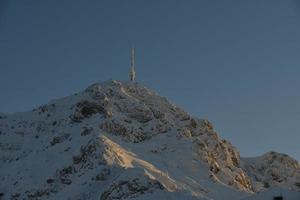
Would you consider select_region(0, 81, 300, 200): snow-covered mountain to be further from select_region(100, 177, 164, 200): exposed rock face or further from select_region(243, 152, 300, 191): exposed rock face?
select_region(243, 152, 300, 191): exposed rock face

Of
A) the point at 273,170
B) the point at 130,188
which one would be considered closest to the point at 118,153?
the point at 130,188

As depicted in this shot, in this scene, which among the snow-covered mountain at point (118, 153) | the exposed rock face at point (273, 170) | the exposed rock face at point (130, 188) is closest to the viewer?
the exposed rock face at point (130, 188)

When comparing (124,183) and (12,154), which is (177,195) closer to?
(124,183)

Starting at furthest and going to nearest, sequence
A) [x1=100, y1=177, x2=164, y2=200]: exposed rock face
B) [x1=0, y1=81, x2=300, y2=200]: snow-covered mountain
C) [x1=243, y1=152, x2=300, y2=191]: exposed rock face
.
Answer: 1. [x1=243, y1=152, x2=300, y2=191]: exposed rock face
2. [x1=0, y1=81, x2=300, y2=200]: snow-covered mountain
3. [x1=100, y1=177, x2=164, y2=200]: exposed rock face

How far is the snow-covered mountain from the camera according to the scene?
91812 mm

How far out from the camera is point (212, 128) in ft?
424

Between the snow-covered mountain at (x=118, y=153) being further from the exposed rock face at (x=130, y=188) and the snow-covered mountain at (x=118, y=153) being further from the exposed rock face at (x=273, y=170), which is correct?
the exposed rock face at (x=273, y=170)

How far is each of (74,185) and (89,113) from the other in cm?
2766

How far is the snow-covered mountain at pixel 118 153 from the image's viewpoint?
301ft

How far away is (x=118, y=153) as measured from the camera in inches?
3979

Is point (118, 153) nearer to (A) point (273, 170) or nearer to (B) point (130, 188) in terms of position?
(B) point (130, 188)

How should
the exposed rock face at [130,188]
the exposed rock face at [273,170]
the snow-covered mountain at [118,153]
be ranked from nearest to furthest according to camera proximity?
the exposed rock face at [130,188] → the snow-covered mountain at [118,153] → the exposed rock face at [273,170]

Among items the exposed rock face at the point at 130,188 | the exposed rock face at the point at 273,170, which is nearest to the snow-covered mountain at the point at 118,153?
the exposed rock face at the point at 130,188

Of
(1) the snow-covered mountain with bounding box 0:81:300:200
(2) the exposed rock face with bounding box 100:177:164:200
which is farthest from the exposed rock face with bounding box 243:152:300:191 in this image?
(2) the exposed rock face with bounding box 100:177:164:200
